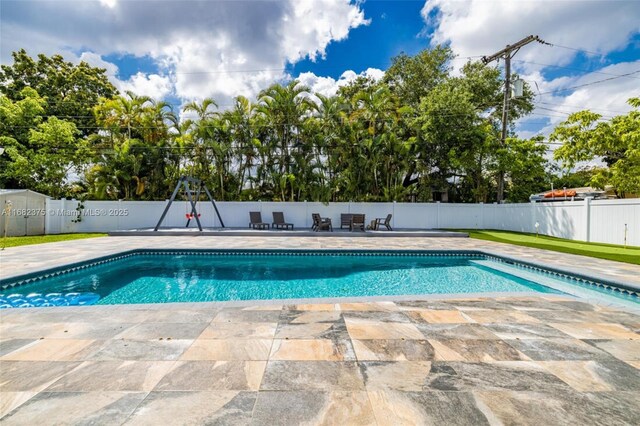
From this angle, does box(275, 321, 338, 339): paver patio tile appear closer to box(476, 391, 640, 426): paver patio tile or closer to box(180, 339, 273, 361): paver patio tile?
box(180, 339, 273, 361): paver patio tile

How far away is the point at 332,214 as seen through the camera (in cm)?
1614

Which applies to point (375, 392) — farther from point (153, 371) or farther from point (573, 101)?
point (573, 101)

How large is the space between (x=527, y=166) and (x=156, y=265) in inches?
706

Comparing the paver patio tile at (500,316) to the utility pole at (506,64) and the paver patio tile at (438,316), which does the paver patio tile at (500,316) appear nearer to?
the paver patio tile at (438,316)

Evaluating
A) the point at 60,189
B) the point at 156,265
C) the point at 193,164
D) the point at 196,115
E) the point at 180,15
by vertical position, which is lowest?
the point at 156,265

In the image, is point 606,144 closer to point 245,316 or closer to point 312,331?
point 312,331

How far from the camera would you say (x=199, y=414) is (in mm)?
1962

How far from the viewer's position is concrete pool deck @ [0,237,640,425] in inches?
78.8

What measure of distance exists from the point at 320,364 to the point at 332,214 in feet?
44.6

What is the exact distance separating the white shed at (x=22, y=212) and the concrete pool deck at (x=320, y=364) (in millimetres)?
11908

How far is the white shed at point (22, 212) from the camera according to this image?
39.8 ft

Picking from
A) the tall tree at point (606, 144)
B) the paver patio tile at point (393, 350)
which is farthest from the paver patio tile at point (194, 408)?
the tall tree at point (606, 144)

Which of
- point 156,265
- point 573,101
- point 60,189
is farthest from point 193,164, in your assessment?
point 573,101

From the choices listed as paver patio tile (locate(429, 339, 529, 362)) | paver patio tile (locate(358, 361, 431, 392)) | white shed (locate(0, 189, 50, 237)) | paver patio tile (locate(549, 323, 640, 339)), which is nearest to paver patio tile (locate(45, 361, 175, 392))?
paver patio tile (locate(358, 361, 431, 392))
